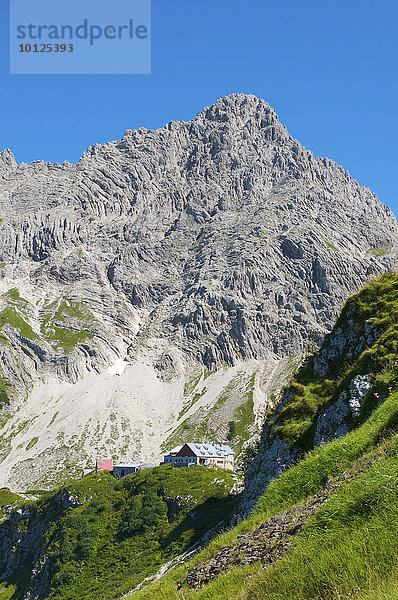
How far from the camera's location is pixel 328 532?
866cm

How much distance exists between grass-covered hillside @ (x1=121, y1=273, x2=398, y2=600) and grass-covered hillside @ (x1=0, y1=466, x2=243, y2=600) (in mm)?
37716

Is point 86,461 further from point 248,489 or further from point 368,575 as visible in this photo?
point 368,575

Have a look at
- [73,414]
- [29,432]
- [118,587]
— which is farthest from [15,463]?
[118,587]

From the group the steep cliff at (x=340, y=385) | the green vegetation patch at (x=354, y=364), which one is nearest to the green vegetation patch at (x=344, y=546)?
the steep cliff at (x=340, y=385)

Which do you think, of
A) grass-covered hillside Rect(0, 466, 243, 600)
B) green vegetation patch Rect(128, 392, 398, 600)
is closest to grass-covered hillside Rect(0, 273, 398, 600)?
green vegetation patch Rect(128, 392, 398, 600)

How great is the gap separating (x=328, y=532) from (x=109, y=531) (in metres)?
72.0

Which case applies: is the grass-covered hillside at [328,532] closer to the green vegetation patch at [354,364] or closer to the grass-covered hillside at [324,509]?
the grass-covered hillside at [324,509]

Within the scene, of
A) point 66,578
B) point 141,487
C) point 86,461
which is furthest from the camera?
point 86,461

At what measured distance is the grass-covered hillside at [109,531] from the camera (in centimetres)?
5781

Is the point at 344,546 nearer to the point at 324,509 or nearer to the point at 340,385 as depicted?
the point at 324,509

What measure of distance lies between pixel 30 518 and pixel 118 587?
155ft

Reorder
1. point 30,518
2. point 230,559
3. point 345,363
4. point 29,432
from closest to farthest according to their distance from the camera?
point 230,559 → point 345,363 → point 30,518 → point 29,432

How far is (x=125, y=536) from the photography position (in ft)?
223

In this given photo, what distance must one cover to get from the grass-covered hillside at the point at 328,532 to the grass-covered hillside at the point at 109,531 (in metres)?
37.7
